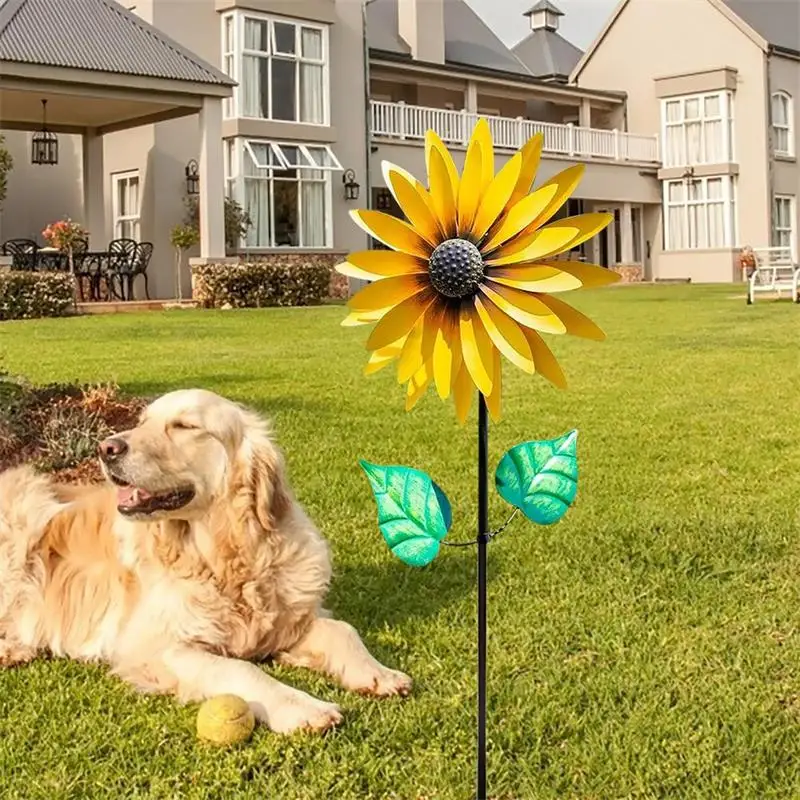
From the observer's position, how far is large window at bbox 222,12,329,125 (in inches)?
943

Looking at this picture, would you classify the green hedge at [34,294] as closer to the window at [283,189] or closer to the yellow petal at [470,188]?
the window at [283,189]

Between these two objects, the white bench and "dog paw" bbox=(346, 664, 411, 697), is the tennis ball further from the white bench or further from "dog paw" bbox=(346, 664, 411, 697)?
the white bench

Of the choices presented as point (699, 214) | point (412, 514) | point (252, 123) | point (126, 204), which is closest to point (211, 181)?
point (252, 123)

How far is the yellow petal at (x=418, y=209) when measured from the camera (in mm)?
1907

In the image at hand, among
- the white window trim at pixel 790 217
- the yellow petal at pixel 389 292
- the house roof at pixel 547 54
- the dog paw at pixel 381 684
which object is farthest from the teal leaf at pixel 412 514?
the house roof at pixel 547 54

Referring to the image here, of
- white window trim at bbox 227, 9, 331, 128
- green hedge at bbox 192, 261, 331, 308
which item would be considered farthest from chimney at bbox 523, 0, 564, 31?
green hedge at bbox 192, 261, 331, 308

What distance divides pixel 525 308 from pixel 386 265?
10.8 inches

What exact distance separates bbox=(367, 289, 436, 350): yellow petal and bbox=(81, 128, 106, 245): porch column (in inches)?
873

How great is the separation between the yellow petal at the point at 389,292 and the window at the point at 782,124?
36.9 metres

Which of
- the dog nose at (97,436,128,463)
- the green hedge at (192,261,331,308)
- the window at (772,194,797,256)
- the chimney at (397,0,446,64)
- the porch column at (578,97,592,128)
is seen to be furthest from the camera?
the window at (772,194,797,256)

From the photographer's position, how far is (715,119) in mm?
35438

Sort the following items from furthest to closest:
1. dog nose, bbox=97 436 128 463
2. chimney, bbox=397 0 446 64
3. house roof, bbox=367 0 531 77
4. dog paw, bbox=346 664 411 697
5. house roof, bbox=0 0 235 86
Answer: house roof, bbox=367 0 531 77 → chimney, bbox=397 0 446 64 → house roof, bbox=0 0 235 86 → dog paw, bbox=346 664 411 697 → dog nose, bbox=97 436 128 463

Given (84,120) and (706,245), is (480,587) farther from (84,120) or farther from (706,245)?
(706,245)

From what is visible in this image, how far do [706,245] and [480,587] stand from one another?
3555 centimetres
